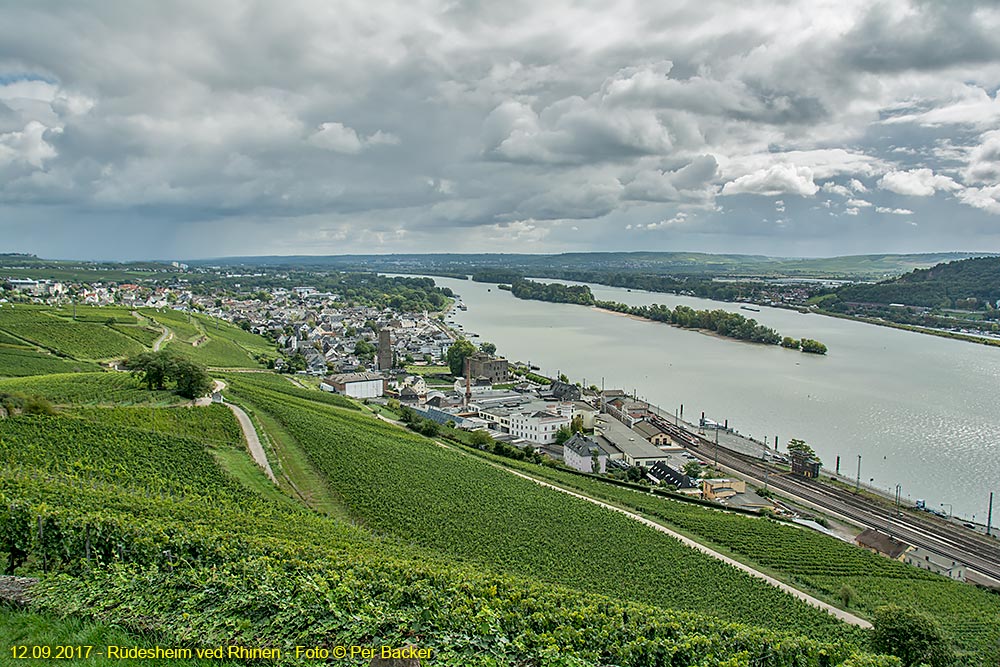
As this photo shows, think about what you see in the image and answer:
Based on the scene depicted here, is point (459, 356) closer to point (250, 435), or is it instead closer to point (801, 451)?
point (801, 451)

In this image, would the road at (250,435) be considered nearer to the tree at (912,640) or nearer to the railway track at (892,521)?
the tree at (912,640)

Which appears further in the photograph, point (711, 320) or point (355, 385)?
point (711, 320)

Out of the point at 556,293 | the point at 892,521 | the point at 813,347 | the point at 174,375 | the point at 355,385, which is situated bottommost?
the point at 892,521

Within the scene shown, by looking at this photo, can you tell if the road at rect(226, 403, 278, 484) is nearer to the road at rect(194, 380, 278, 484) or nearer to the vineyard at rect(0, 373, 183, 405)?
the road at rect(194, 380, 278, 484)

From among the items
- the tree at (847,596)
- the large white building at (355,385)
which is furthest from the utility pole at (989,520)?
the large white building at (355,385)

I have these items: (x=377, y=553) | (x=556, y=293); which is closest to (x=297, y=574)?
(x=377, y=553)

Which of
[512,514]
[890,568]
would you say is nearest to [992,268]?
[890,568]
